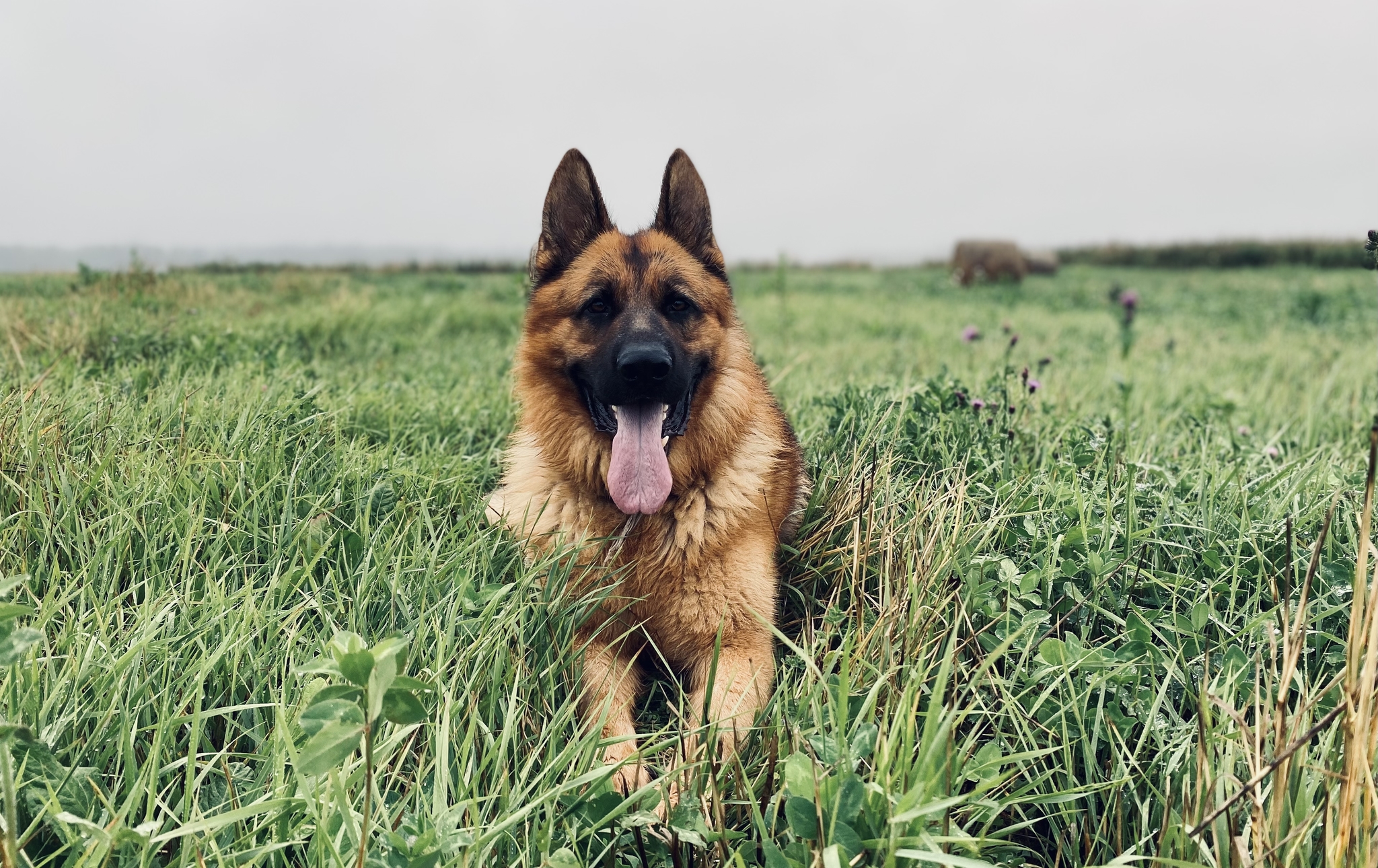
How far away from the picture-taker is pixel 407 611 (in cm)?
198

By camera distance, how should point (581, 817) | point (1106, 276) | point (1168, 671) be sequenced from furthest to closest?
point (1106, 276) → point (1168, 671) → point (581, 817)

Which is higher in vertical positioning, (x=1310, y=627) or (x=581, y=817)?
(x=1310, y=627)

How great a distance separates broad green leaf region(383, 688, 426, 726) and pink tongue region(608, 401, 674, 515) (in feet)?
4.25

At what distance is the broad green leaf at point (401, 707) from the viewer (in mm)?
1072

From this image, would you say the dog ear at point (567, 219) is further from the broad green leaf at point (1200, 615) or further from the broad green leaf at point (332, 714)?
the broad green leaf at point (1200, 615)

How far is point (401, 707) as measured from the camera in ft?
3.54

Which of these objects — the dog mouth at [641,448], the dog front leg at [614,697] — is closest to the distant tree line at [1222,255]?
the dog mouth at [641,448]

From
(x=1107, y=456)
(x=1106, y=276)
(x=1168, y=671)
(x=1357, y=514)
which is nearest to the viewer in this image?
(x=1168, y=671)

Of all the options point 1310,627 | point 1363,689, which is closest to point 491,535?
point 1363,689

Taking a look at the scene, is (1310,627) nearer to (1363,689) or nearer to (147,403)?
(1363,689)

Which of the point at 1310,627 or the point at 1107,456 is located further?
the point at 1107,456

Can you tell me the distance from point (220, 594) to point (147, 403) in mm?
1606

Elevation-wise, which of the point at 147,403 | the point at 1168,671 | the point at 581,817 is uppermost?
the point at 147,403

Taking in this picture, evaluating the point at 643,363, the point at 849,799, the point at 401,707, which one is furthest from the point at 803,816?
the point at 643,363
